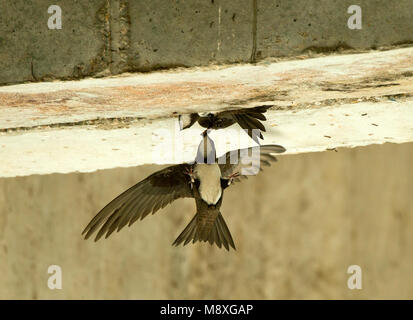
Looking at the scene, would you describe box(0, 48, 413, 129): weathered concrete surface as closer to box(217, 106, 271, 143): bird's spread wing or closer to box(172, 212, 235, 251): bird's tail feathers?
box(217, 106, 271, 143): bird's spread wing

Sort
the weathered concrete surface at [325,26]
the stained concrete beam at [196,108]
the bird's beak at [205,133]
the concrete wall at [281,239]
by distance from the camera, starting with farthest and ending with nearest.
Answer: the concrete wall at [281,239] < the bird's beak at [205,133] < the stained concrete beam at [196,108] < the weathered concrete surface at [325,26]

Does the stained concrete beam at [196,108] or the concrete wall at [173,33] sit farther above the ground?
the concrete wall at [173,33]

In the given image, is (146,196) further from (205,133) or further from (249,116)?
(249,116)

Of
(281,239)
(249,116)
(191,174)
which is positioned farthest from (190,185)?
(281,239)

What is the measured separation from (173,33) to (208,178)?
0.61 metres

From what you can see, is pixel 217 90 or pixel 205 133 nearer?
pixel 217 90

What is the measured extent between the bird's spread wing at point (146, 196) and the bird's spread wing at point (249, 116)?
0.72 ft

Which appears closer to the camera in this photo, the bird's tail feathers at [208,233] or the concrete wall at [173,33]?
the concrete wall at [173,33]

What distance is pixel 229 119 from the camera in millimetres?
1679

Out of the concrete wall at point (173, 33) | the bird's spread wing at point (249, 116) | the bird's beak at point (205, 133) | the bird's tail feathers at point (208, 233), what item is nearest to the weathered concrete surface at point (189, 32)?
the concrete wall at point (173, 33)

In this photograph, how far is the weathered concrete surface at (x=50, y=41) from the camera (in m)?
1.28

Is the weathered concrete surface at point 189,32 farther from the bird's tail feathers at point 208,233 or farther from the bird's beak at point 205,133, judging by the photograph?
the bird's tail feathers at point 208,233

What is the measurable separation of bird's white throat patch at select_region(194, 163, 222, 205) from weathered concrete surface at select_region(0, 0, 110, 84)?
579 mm


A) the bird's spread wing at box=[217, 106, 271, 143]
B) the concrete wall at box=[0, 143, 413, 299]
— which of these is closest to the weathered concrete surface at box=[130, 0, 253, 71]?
the bird's spread wing at box=[217, 106, 271, 143]
